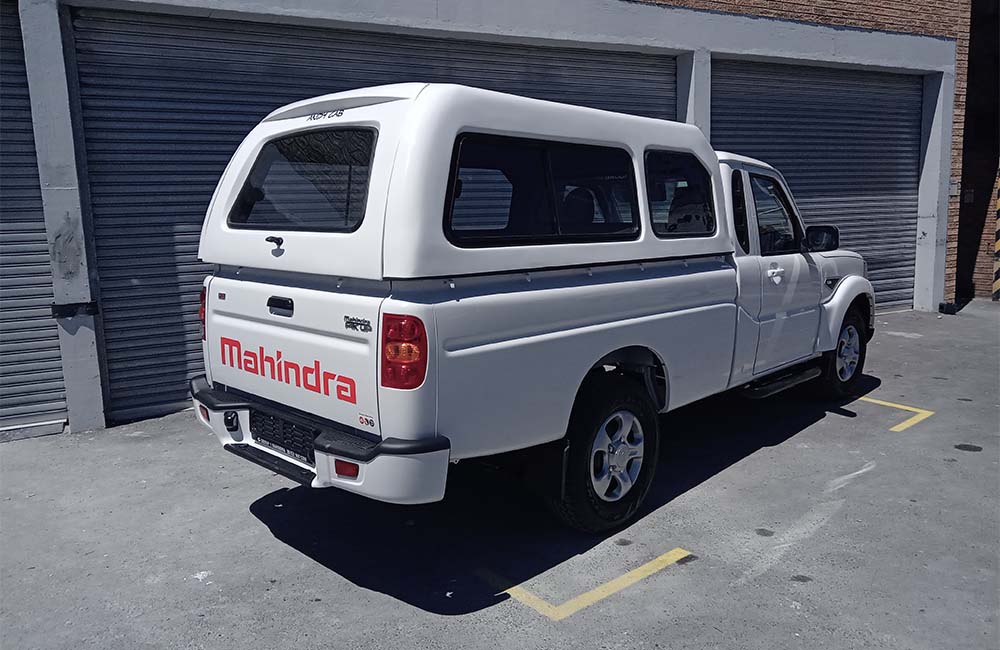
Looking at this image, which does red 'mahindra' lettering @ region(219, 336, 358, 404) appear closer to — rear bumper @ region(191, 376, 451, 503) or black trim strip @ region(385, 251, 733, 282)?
rear bumper @ region(191, 376, 451, 503)

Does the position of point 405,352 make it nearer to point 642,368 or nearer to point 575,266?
point 575,266

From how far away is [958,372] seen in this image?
8266 millimetres

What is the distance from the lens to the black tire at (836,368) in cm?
669

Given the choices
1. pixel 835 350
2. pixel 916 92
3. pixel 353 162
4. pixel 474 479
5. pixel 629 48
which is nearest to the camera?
pixel 353 162

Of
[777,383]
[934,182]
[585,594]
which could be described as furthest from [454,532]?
[934,182]

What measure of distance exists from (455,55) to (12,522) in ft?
20.1

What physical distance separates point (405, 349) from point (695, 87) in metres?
7.98

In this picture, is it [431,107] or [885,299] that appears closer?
[431,107]

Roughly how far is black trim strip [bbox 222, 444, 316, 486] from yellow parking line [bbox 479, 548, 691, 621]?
3.51ft

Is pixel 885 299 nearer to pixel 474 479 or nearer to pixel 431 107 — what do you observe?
pixel 474 479

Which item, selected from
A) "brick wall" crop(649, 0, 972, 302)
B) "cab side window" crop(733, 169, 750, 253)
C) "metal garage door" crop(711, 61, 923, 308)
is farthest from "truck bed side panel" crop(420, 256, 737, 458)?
"metal garage door" crop(711, 61, 923, 308)

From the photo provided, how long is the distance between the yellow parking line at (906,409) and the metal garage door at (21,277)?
7.20 metres

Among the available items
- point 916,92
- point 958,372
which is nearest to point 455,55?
point 958,372

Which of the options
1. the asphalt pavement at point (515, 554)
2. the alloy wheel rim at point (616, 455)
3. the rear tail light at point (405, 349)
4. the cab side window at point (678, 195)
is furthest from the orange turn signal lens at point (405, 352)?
the cab side window at point (678, 195)
